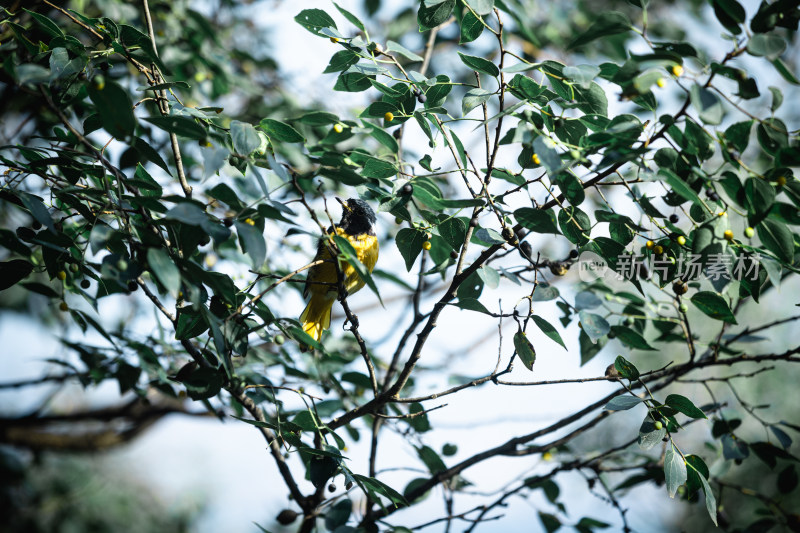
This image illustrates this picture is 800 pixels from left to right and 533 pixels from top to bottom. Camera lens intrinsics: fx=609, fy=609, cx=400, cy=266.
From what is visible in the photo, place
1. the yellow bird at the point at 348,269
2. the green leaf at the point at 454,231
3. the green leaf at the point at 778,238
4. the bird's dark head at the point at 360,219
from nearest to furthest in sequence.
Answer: the green leaf at the point at 778,238
the green leaf at the point at 454,231
the yellow bird at the point at 348,269
the bird's dark head at the point at 360,219

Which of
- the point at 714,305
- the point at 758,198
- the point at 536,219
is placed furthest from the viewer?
the point at 714,305

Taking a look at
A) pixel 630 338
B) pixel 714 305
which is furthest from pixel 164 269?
pixel 714 305

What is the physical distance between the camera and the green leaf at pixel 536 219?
1288 mm

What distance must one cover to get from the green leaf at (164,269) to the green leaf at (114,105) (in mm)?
232

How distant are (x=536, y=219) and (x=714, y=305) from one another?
559 millimetres

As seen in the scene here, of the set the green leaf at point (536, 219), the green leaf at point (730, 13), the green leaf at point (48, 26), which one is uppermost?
the green leaf at point (48, 26)

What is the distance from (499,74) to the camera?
132 centimetres

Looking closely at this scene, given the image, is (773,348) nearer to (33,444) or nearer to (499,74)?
(499,74)

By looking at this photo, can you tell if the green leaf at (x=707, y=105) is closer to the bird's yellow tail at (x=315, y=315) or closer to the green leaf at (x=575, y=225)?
the green leaf at (x=575, y=225)

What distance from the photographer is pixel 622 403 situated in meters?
1.32

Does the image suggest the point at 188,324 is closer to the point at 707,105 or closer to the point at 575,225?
the point at 575,225

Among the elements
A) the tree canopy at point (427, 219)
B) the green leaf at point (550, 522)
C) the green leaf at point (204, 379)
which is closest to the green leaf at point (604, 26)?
the tree canopy at point (427, 219)

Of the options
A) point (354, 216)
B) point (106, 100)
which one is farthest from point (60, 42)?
point (354, 216)

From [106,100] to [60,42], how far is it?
0.50 meters
